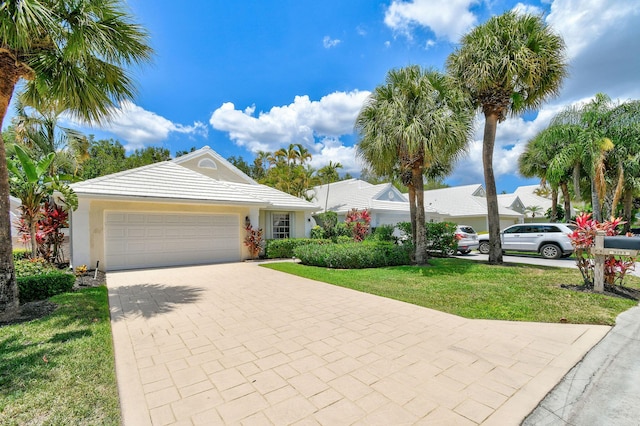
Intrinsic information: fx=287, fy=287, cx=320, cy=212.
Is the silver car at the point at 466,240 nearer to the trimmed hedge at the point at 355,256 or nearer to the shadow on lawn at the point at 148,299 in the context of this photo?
the trimmed hedge at the point at 355,256

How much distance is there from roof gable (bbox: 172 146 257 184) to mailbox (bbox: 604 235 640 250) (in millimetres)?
17116

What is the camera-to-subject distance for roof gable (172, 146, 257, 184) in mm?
17312

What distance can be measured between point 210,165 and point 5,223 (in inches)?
514

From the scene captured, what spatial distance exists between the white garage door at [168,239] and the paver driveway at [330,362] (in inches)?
218

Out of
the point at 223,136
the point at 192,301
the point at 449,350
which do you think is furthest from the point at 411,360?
the point at 223,136

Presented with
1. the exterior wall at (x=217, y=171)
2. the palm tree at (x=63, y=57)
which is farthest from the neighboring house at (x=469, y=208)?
the palm tree at (x=63, y=57)

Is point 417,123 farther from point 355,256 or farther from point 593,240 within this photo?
point 593,240

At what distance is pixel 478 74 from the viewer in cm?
1062

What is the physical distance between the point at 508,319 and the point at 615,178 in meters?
19.0

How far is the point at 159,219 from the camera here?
11656mm

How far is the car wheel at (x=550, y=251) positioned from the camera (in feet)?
44.4

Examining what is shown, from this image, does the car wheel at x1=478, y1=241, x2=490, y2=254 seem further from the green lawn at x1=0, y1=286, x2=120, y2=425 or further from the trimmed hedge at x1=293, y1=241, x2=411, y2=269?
the green lawn at x1=0, y1=286, x2=120, y2=425

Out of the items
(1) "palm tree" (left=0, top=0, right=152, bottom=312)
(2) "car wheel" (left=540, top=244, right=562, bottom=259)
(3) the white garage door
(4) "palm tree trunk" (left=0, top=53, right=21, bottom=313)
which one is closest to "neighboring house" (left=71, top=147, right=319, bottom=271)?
(3) the white garage door

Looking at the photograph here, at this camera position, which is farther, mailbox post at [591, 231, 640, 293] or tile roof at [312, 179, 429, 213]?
tile roof at [312, 179, 429, 213]
